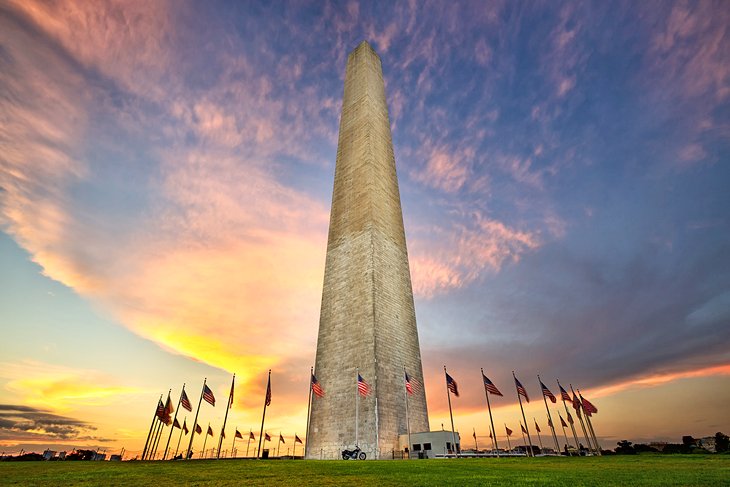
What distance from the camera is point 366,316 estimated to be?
91.8 feet

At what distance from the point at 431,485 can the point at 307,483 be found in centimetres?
302

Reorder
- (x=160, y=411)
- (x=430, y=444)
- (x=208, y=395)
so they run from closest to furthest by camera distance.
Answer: (x=430, y=444) → (x=208, y=395) → (x=160, y=411)

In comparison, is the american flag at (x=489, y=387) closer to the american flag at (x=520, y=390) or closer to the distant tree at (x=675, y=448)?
the american flag at (x=520, y=390)

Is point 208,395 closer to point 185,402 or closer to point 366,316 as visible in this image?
point 185,402

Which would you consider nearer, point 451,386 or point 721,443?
point 451,386

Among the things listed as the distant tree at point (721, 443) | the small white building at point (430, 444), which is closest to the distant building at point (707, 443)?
the distant tree at point (721, 443)

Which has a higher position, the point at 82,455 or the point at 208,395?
the point at 208,395

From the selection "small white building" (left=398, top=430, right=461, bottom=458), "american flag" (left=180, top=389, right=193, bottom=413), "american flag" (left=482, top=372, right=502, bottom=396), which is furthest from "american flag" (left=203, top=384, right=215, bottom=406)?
"american flag" (left=482, top=372, right=502, bottom=396)

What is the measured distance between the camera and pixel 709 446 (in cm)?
3212

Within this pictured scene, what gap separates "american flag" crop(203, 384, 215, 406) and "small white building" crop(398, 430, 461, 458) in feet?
45.4

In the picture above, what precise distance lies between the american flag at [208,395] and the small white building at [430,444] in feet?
45.4

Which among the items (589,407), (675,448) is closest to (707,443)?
(675,448)

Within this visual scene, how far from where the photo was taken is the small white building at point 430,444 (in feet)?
76.9

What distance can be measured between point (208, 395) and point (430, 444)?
16.1m
